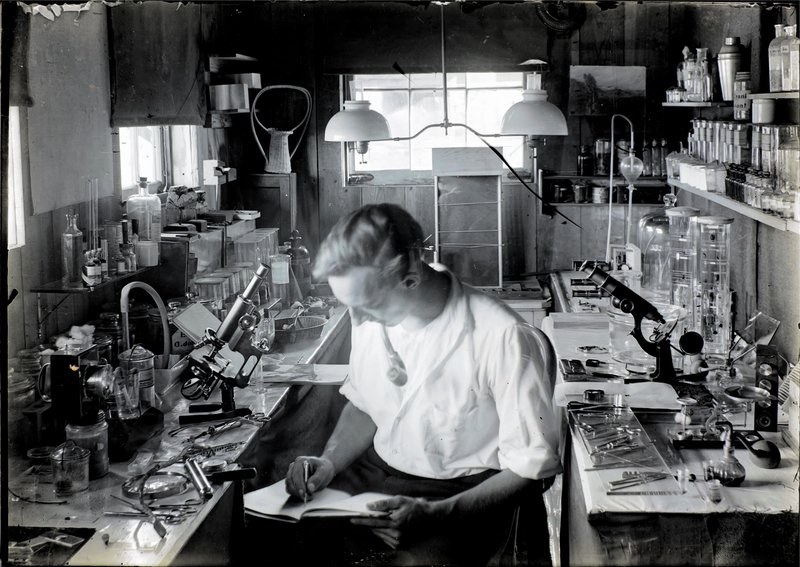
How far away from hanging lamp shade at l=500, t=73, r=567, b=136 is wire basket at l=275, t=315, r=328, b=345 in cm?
80

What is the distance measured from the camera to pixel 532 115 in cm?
257

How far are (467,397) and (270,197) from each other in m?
0.88

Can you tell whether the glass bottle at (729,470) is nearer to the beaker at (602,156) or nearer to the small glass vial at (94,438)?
the beaker at (602,156)

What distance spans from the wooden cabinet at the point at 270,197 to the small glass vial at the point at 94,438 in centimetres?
73

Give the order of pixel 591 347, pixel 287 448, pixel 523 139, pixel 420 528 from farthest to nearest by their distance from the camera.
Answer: pixel 591 347, pixel 523 139, pixel 287 448, pixel 420 528

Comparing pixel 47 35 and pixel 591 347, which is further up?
pixel 47 35

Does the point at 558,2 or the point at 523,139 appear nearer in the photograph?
the point at 558,2

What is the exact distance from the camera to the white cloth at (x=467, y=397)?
2236mm

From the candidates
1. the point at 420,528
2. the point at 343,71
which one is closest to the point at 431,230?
the point at 343,71

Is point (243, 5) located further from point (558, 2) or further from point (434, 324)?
point (434, 324)

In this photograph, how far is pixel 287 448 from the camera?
2.40 m

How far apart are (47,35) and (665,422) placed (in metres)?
2.25

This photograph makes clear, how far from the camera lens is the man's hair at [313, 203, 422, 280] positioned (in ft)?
7.27

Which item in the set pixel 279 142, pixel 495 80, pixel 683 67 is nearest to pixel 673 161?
pixel 683 67
